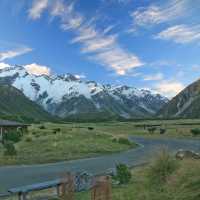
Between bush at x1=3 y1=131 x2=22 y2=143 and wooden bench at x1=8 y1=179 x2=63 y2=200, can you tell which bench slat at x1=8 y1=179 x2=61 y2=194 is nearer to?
wooden bench at x1=8 y1=179 x2=63 y2=200

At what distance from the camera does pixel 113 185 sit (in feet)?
64.3

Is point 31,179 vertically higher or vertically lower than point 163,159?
lower

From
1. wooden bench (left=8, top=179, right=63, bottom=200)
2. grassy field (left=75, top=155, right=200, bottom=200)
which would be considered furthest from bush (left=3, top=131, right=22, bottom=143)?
grassy field (left=75, top=155, right=200, bottom=200)

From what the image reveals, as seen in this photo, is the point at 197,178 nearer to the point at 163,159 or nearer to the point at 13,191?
the point at 163,159

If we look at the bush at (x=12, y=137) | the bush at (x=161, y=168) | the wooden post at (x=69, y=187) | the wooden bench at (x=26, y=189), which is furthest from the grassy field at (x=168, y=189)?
the bush at (x=12, y=137)

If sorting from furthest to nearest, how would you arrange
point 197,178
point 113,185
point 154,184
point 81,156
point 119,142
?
point 119,142
point 81,156
point 113,185
point 154,184
point 197,178

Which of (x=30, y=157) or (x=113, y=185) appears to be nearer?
(x=113, y=185)

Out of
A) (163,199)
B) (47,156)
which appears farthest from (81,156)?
(163,199)

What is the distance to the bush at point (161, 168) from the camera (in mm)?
16688

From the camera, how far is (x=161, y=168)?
16812mm

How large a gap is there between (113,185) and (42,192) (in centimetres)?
349

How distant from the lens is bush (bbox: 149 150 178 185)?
1669cm

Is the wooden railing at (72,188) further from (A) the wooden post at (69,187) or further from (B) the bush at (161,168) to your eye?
(B) the bush at (161,168)

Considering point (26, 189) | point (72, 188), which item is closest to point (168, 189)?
point (72, 188)
